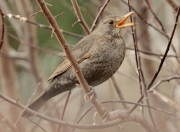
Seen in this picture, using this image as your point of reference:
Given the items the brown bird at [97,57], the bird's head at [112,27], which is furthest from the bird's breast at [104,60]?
the bird's head at [112,27]

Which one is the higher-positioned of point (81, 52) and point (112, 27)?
point (112, 27)

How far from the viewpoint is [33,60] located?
15.2 feet

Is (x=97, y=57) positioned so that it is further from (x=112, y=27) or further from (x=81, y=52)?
(x=112, y=27)

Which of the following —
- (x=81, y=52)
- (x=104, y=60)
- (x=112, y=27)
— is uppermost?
(x=112, y=27)

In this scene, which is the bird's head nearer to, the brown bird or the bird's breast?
the brown bird

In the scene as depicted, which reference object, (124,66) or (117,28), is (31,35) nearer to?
(117,28)

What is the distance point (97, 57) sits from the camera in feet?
12.1

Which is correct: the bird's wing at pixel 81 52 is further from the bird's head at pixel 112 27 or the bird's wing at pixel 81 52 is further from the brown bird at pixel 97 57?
the bird's head at pixel 112 27

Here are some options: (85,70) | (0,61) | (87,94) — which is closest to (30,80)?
(0,61)

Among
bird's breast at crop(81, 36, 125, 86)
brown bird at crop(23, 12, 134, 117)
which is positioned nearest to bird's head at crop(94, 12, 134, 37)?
brown bird at crop(23, 12, 134, 117)

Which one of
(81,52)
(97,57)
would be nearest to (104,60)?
(97,57)

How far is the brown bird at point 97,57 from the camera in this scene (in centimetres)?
368

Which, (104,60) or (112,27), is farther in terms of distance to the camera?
(112,27)

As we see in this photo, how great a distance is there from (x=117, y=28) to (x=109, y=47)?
23 centimetres
